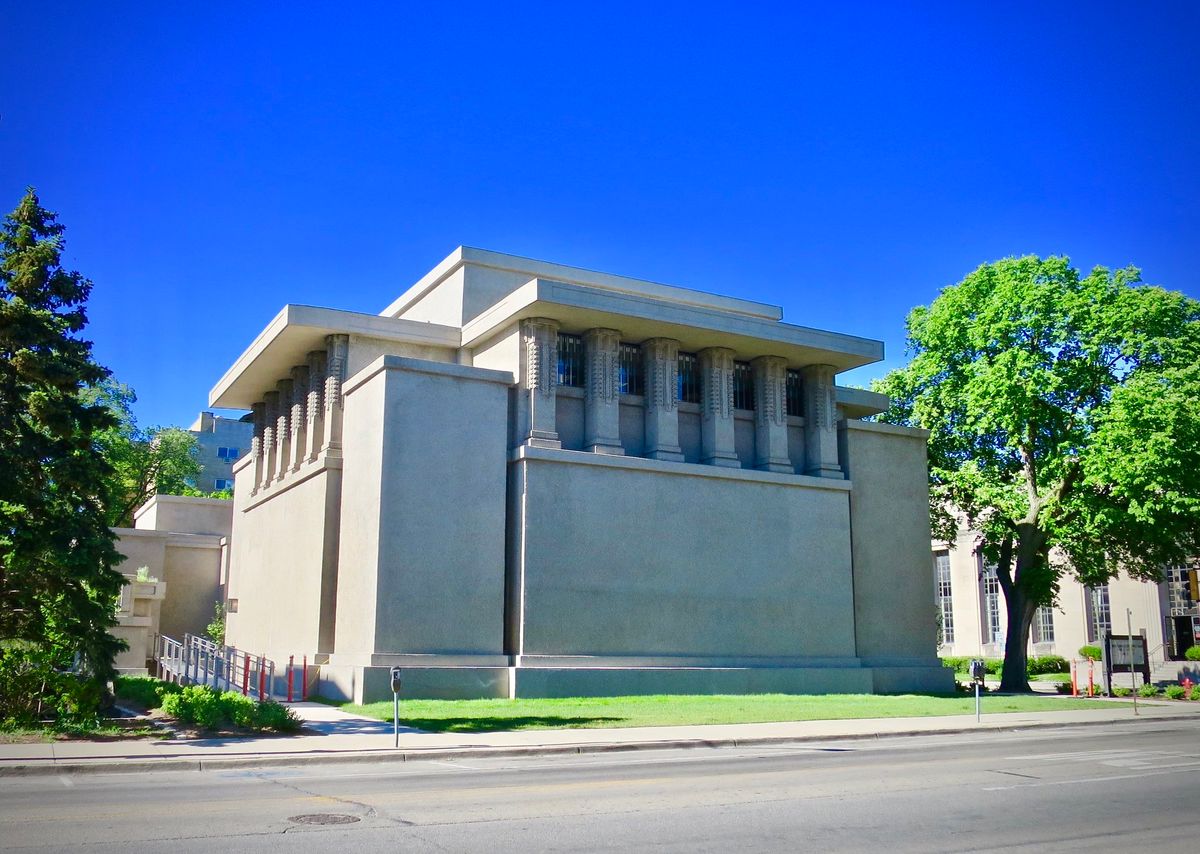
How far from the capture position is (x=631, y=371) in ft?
110

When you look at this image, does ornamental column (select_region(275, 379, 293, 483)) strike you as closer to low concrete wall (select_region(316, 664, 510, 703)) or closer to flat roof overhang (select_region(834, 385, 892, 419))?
low concrete wall (select_region(316, 664, 510, 703))

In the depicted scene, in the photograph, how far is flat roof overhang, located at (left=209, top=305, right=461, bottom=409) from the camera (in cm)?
3300

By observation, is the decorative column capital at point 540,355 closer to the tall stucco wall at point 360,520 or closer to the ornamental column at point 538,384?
the ornamental column at point 538,384

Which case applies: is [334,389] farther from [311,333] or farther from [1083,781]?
[1083,781]

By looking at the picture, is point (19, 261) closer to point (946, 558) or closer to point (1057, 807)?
point (1057, 807)

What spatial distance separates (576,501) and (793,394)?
9861 millimetres

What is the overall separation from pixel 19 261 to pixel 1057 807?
19891mm

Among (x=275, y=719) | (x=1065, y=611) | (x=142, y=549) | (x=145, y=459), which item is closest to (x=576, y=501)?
(x=275, y=719)

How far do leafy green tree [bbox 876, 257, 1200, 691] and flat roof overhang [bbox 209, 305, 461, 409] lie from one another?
1820 cm

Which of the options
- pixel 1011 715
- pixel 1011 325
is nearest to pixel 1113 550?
pixel 1011 325

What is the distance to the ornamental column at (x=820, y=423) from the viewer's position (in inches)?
1409

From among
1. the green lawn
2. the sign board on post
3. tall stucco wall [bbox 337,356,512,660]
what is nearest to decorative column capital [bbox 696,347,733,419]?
tall stucco wall [bbox 337,356,512,660]

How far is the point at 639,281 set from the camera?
37469 mm

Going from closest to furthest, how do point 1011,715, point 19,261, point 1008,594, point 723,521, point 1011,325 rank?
point 19,261 → point 1011,715 → point 723,521 → point 1011,325 → point 1008,594
